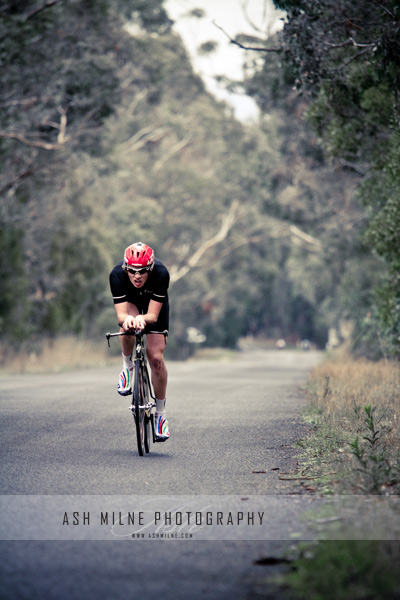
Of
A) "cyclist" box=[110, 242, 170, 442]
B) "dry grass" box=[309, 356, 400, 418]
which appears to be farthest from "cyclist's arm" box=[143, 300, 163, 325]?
"dry grass" box=[309, 356, 400, 418]

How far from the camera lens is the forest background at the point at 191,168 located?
15.2 metres

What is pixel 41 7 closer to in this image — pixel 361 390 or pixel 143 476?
pixel 361 390

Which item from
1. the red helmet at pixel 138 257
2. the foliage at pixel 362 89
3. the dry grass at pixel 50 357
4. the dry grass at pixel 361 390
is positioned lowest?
the dry grass at pixel 50 357

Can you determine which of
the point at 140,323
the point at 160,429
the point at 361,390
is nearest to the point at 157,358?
the point at 140,323

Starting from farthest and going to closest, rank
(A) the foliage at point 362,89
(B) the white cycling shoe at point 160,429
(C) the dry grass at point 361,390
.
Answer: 1. (A) the foliage at point 362,89
2. (C) the dry grass at point 361,390
3. (B) the white cycling shoe at point 160,429

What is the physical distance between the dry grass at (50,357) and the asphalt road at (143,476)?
10.4 meters

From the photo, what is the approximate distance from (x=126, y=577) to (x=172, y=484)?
249 cm

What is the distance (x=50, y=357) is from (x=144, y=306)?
21.5m

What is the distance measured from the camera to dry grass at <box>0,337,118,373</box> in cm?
2605

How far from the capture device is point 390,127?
49.0 feet

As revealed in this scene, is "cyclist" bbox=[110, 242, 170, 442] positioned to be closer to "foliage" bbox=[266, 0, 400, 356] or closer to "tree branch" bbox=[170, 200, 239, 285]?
"foliage" bbox=[266, 0, 400, 356]

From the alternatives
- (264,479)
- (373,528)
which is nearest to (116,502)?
(264,479)

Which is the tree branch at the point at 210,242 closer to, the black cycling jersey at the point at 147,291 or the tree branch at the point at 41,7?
the tree branch at the point at 41,7

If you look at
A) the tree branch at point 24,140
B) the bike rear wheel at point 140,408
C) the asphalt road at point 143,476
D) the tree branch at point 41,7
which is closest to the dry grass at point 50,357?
the tree branch at point 24,140
